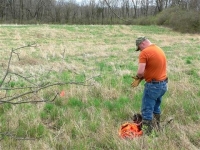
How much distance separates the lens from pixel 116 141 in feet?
14.6

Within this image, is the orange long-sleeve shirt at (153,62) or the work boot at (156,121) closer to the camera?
the orange long-sleeve shirt at (153,62)

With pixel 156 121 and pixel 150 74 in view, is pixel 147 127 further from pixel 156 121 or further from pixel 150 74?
pixel 150 74

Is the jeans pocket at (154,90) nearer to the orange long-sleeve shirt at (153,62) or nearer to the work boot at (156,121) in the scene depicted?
the orange long-sleeve shirt at (153,62)

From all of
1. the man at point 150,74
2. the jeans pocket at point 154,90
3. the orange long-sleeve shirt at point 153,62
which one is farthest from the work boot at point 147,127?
the orange long-sleeve shirt at point 153,62

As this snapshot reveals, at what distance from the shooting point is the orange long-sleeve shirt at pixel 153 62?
4.98m

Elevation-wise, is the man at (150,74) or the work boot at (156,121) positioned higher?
the man at (150,74)

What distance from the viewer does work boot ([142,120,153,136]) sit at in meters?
5.02

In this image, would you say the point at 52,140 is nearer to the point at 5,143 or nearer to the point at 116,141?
the point at 5,143

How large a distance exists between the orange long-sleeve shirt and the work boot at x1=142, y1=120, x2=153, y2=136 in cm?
72

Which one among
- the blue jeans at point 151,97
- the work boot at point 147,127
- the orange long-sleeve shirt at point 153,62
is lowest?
the work boot at point 147,127

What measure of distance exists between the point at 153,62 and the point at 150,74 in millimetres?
230

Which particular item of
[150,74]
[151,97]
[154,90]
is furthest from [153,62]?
Result: [151,97]

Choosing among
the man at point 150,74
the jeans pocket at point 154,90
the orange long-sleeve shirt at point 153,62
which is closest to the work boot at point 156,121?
the man at point 150,74

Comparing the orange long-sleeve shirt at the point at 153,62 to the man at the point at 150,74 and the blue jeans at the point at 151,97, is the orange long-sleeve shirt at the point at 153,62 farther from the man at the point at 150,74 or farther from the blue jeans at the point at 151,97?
the blue jeans at the point at 151,97
